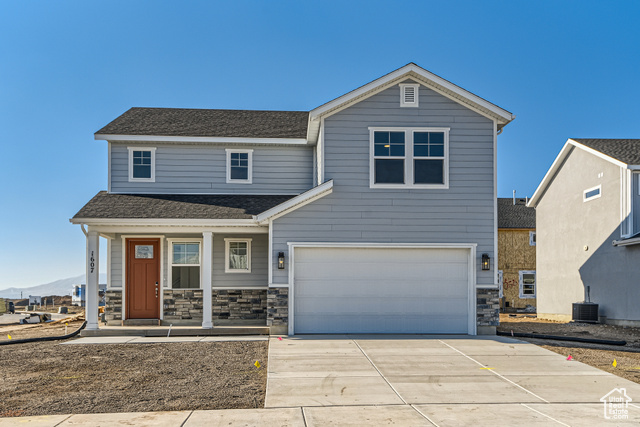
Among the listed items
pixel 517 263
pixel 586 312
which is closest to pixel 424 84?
pixel 586 312

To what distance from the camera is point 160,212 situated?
13.5 metres

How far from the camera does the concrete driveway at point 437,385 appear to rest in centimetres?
649

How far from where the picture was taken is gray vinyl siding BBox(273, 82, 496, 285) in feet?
43.2

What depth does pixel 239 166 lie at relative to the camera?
15570 millimetres

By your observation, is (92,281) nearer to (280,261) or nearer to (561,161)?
(280,261)

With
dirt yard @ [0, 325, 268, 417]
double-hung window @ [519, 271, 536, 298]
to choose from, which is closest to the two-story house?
dirt yard @ [0, 325, 268, 417]

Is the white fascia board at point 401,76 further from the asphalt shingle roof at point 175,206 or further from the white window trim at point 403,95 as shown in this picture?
the asphalt shingle roof at point 175,206

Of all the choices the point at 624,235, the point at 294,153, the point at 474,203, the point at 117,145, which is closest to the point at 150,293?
the point at 117,145

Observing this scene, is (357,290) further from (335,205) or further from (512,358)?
(512,358)

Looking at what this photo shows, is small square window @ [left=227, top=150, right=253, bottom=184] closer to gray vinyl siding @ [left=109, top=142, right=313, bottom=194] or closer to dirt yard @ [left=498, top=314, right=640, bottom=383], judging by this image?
gray vinyl siding @ [left=109, top=142, right=313, bottom=194]

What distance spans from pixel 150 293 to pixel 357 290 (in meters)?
5.64

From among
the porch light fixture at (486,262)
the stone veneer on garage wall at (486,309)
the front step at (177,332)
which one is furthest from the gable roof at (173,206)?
the stone veneer on garage wall at (486,309)

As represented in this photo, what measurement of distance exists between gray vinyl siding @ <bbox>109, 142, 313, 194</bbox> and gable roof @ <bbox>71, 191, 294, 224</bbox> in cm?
29

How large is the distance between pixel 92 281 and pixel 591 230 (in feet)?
51.1
